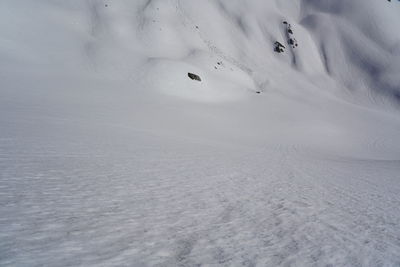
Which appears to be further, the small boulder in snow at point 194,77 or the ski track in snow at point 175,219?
the small boulder in snow at point 194,77

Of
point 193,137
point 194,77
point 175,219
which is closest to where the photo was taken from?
point 175,219

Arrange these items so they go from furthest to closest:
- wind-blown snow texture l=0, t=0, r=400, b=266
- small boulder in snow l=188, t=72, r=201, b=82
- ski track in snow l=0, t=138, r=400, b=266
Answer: small boulder in snow l=188, t=72, r=201, b=82 → wind-blown snow texture l=0, t=0, r=400, b=266 → ski track in snow l=0, t=138, r=400, b=266

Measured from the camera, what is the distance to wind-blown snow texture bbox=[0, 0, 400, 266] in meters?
2.97

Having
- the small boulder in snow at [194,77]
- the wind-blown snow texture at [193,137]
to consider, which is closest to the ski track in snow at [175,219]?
the wind-blown snow texture at [193,137]

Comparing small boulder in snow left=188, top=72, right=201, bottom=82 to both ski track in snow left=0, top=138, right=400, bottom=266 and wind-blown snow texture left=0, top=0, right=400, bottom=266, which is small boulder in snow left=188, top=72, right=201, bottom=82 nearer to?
wind-blown snow texture left=0, top=0, right=400, bottom=266

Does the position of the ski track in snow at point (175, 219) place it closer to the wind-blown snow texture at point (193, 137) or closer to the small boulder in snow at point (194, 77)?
the wind-blown snow texture at point (193, 137)

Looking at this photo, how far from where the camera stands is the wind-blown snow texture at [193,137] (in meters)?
2.97

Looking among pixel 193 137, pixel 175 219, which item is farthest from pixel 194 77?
pixel 175 219

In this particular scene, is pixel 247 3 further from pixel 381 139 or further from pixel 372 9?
pixel 381 139

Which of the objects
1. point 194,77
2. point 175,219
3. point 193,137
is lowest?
point 175,219

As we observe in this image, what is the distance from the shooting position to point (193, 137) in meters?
15.1

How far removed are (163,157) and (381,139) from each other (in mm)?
26654

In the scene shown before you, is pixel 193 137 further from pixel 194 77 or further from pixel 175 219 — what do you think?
pixel 194 77

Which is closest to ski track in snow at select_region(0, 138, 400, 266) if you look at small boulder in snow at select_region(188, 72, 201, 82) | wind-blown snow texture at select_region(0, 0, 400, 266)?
wind-blown snow texture at select_region(0, 0, 400, 266)
